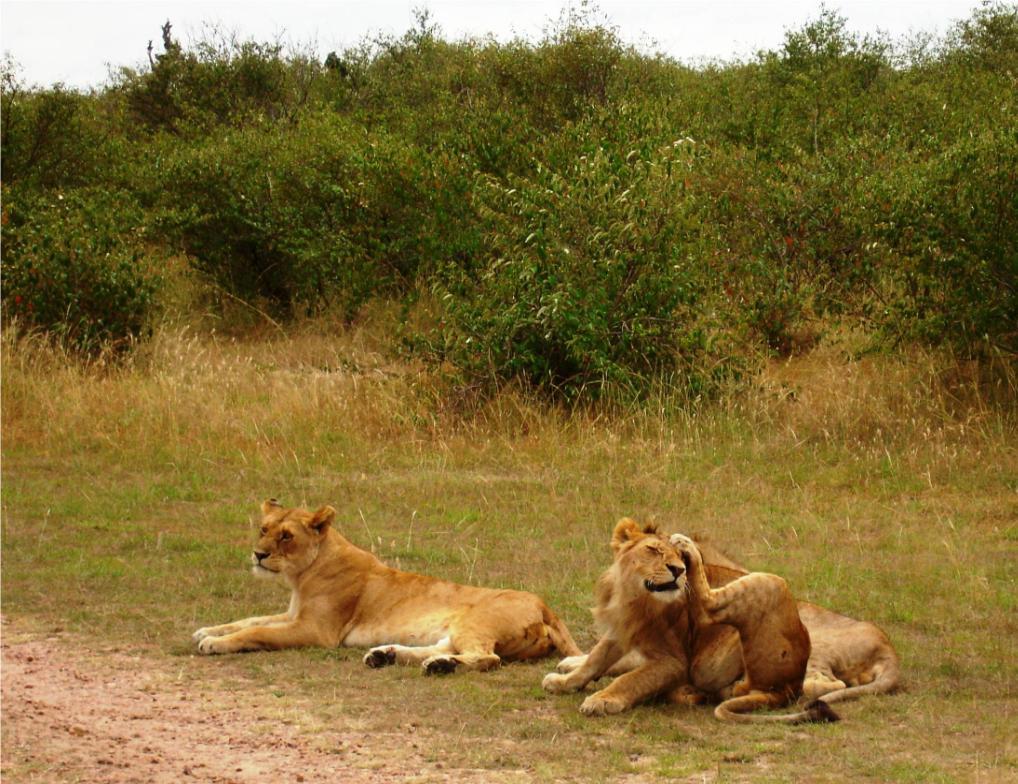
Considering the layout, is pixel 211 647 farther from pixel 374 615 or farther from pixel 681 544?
pixel 681 544

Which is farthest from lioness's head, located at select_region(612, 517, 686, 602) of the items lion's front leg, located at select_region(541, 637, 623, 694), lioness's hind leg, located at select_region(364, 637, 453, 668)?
lioness's hind leg, located at select_region(364, 637, 453, 668)

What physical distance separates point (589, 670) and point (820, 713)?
0.85m

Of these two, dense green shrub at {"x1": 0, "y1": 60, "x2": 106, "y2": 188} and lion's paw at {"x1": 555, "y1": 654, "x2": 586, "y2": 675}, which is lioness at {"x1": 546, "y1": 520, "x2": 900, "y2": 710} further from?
dense green shrub at {"x1": 0, "y1": 60, "x2": 106, "y2": 188}

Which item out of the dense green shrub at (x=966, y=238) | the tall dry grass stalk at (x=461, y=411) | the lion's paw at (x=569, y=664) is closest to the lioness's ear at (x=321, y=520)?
the lion's paw at (x=569, y=664)

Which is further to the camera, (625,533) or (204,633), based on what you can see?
(204,633)

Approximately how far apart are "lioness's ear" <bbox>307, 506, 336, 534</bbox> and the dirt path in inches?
38.6

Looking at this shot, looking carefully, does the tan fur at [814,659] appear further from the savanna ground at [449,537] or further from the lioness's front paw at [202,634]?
the lioness's front paw at [202,634]

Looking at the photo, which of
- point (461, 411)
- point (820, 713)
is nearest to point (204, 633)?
point (820, 713)

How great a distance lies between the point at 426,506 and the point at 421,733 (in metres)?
4.14

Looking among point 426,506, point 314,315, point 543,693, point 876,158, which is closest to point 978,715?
point 543,693

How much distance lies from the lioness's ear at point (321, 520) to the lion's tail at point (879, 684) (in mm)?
2247

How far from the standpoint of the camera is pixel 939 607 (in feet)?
22.2

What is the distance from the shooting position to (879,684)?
17.3 ft

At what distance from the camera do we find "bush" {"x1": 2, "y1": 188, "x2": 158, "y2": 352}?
41.9 ft
